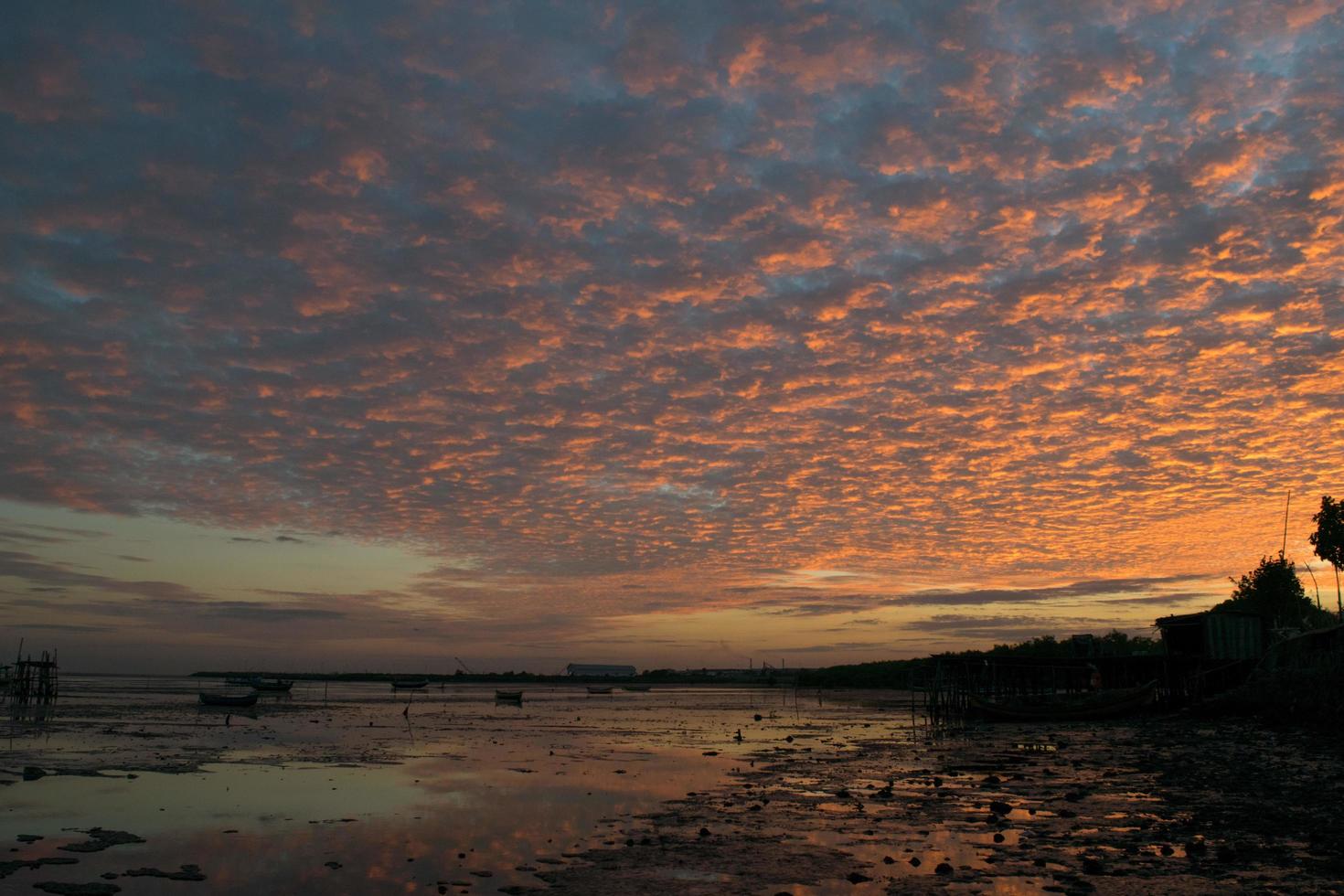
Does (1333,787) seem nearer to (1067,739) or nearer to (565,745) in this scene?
(1067,739)

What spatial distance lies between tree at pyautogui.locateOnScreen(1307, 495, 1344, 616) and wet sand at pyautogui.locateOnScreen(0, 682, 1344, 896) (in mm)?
42121

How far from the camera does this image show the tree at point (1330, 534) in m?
74.5

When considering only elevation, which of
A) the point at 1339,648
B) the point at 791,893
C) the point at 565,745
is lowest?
the point at 565,745

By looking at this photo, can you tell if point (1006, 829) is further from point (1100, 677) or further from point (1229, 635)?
point (1100, 677)

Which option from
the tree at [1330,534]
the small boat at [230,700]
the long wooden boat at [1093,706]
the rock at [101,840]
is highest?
the tree at [1330,534]

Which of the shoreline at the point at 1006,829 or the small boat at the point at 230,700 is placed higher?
the shoreline at the point at 1006,829

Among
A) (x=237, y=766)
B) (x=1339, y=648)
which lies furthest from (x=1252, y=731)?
(x=237, y=766)

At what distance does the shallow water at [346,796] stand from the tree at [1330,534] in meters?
45.7

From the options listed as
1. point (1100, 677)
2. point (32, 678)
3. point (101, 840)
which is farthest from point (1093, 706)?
point (32, 678)

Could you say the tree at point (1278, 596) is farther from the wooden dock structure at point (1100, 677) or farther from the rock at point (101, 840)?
the rock at point (101, 840)

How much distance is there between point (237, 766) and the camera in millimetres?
34000

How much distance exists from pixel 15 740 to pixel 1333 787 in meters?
54.1

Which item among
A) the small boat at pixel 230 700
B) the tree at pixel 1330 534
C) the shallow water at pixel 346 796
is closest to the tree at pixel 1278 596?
the tree at pixel 1330 534

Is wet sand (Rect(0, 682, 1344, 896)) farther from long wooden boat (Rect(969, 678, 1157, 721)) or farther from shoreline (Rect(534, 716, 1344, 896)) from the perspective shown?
long wooden boat (Rect(969, 678, 1157, 721))
